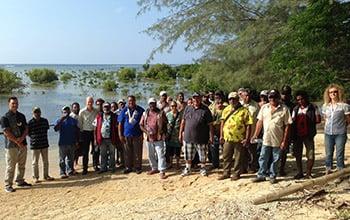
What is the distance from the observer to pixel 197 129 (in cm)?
923

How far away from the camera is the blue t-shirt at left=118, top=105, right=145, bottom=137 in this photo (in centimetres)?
1010

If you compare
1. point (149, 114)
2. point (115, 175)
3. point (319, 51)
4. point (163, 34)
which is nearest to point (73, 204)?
point (115, 175)

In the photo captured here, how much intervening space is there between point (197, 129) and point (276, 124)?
1.81m

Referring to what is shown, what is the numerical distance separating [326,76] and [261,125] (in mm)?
4456

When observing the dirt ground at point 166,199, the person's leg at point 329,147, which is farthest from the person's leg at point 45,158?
the person's leg at point 329,147

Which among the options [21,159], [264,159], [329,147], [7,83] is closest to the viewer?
[329,147]

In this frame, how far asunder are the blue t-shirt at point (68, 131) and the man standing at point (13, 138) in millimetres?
987

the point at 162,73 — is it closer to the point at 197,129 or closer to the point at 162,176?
the point at 162,176

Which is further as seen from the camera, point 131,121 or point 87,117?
point 87,117

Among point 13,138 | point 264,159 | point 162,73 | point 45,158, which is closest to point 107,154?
point 45,158

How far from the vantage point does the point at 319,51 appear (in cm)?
1151

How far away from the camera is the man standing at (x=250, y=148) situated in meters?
8.77

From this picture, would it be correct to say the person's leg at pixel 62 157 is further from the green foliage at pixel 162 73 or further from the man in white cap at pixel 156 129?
the green foliage at pixel 162 73

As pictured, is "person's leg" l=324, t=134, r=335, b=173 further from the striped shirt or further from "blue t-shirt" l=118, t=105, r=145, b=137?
the striped shirt
